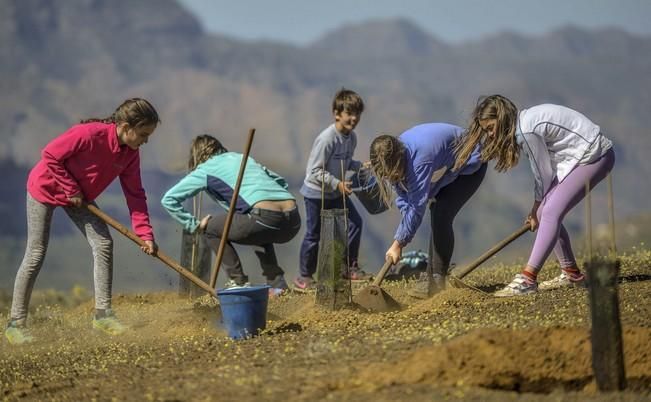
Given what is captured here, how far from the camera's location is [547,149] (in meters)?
7.53

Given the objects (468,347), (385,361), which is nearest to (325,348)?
(385,361)

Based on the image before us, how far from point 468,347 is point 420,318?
5.69 ft

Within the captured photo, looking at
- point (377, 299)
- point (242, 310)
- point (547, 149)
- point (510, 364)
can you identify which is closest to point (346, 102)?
point (377, 299)

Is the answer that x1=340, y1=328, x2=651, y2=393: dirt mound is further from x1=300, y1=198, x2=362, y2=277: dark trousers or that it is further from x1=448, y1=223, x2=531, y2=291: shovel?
x1=300, y1=198, x2=362, y2=277: dark trousers

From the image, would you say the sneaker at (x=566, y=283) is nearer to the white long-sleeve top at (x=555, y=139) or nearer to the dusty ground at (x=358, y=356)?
the dusty ground at (x=358, y=356)

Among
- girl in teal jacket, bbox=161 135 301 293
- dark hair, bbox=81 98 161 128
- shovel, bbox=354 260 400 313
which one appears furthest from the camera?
girl in teal jacket, bbox=161 135 301 293

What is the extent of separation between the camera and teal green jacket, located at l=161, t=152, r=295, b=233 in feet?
27.9

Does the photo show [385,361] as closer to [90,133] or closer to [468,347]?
[468,347]

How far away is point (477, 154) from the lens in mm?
8188

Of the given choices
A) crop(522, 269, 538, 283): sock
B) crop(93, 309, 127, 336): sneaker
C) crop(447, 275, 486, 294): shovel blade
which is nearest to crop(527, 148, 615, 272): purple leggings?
crop(522, 269, 538, 283): sock

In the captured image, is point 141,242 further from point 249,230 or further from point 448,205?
point 448,205

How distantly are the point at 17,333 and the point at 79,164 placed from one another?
1.37 meters

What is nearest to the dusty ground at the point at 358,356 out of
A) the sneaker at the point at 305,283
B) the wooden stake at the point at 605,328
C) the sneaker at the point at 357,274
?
→ the wooden stake at the point at 605,328

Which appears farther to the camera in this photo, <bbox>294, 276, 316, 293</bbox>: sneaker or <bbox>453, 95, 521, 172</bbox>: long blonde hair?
<bbox>294, 276, 316, 293</bbox>: sneaker
